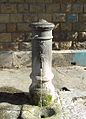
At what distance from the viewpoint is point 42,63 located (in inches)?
198

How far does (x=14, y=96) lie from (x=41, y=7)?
105 inches

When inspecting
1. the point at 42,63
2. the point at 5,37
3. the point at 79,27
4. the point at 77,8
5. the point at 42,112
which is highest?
the point at 77,8

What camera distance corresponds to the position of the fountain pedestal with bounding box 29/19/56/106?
4961mm

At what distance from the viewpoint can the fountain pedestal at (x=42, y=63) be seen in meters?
4.96

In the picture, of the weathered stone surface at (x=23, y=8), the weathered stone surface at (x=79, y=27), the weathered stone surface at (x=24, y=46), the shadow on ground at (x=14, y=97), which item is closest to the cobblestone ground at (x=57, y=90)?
the shadow on ground at (x=14, y=97)

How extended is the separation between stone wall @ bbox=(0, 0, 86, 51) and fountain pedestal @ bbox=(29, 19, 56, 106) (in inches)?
93.6

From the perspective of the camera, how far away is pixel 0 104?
513cm

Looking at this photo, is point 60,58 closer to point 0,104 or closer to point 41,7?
point 41,7

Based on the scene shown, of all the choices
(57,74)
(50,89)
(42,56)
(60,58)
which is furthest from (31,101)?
(60,58)

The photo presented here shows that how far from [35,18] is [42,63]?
2.60m

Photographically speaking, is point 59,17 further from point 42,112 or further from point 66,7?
point 42,112

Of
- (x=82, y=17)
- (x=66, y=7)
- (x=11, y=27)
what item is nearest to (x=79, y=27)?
(x=82, y=17)

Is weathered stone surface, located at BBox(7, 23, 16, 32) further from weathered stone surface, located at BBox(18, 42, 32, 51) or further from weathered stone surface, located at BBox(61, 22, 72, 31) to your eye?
weathered stone surface, located at BBox(61, 22, 72, 31)

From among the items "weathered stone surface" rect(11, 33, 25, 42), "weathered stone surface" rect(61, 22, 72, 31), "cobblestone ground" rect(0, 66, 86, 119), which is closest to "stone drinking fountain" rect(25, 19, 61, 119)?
"cobblestone ground" rect(0, 66, 86, 119)
